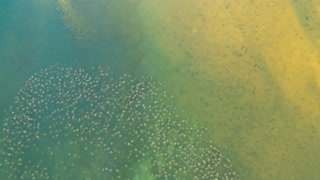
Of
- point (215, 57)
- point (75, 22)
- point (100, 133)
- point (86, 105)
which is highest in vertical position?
point (75, 22)

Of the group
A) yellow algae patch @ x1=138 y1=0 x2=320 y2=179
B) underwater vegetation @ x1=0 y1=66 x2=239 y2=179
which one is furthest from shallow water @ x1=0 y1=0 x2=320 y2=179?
underwater vegetation @ x1=0 y1=66 x2=239 y2=179

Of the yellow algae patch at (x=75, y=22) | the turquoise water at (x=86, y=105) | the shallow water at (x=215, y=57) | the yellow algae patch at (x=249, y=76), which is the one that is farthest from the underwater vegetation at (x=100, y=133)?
the yellow algae patch at (x=75, y=22)

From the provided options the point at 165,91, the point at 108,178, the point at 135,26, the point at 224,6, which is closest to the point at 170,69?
the point at 165,91

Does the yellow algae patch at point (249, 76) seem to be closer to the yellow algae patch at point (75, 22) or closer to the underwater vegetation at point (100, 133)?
the underwater vegetation at point (100, 133)

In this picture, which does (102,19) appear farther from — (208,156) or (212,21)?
(208,156)

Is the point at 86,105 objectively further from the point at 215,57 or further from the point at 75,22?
the point at 215,57

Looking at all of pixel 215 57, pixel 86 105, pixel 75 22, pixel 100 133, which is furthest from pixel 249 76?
pixel 75 22

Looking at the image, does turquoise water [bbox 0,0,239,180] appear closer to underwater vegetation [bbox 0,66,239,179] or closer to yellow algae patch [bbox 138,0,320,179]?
underwater vegetation [bbox 0,66,239,179]
